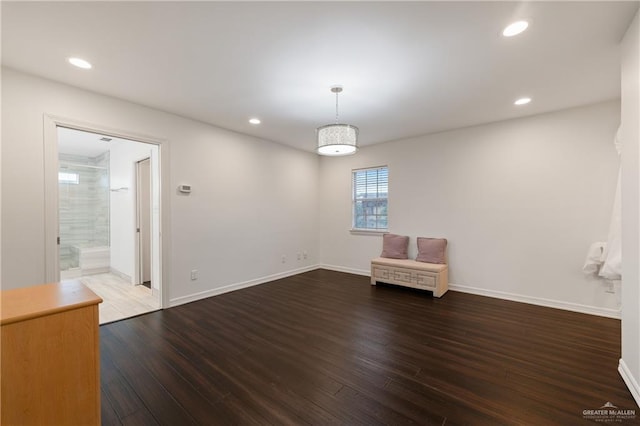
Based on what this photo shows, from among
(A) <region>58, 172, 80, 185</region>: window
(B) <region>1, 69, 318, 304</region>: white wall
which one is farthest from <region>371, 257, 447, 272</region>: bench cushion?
(A) <region>58, 172, 80, 185</region>: window

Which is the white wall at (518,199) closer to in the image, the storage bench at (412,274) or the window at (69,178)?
the storage bench at (412,274)

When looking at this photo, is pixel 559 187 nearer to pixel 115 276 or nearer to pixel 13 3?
pixel 13 3

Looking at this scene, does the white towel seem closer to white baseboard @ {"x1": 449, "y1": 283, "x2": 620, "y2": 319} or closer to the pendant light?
white baseboard @ {"x1": 449, "y1": 283, "x2": 620, "y2": 319}

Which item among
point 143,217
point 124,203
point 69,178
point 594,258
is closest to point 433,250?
point 594,258

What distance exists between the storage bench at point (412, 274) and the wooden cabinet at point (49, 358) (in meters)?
3.88

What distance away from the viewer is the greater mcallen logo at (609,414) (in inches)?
65.4

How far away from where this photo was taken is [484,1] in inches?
66.1

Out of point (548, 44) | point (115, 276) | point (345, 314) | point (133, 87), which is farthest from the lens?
point (115, 276)

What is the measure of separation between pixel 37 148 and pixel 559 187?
20.0 ft

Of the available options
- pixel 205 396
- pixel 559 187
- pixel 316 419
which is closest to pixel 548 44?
pixel 559 187

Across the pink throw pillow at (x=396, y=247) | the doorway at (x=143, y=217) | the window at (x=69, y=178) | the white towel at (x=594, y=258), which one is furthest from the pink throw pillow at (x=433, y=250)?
the window at (x=69, y=178)

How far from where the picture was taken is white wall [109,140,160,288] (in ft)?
15.3

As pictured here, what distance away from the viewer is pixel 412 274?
13.8ft

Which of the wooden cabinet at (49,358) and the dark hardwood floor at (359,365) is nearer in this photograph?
the wooden cabinet at (49,358)
